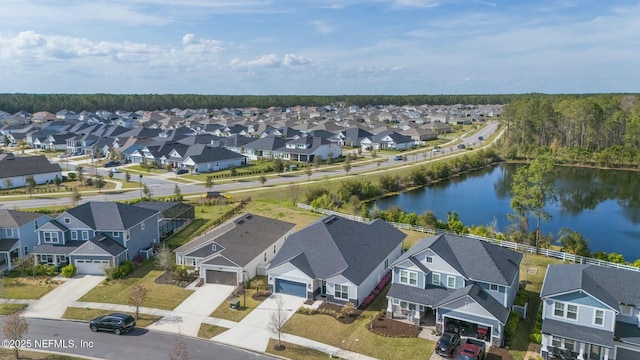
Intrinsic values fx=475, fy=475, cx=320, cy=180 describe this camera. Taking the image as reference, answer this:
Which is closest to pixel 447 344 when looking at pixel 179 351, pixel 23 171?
pixel 179 351

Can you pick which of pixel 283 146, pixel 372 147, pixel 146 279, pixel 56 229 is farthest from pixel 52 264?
pixel 372 147

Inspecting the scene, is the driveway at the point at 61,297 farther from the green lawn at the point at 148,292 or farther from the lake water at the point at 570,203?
the lake water at the point at 570,203

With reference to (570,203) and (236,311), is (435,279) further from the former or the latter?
(570,203)

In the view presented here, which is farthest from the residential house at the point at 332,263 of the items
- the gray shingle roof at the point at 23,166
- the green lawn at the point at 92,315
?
the gray shingle roof at the point at 23,166

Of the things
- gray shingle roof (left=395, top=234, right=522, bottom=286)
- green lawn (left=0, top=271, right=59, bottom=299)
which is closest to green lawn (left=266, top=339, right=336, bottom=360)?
gray shingle roof (left=395, top=234, right=522, bottom=286)

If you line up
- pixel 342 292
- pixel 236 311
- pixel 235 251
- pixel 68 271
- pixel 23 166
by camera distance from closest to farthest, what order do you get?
pixel 236 311
pixel 342 292
pixel 235 251
pixel 68 271
pixel 23 166

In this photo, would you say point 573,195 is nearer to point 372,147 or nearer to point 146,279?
point 372,147

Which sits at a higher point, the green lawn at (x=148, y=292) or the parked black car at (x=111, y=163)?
the parked black car at (x=111, y=163)

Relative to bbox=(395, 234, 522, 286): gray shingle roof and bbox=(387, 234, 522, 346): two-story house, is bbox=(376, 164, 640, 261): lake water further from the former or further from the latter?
bbox=(387, 234, 522, 346): two-story house
